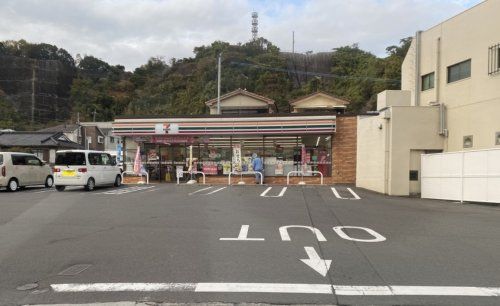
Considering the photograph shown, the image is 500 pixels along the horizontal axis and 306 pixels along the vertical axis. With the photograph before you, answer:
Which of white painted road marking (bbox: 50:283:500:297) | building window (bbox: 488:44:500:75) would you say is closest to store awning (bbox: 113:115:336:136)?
building window (bbox: 488:44:500:75)

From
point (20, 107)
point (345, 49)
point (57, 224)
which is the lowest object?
point (57, 224)

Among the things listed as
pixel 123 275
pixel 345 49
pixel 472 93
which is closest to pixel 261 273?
pixel 123 275

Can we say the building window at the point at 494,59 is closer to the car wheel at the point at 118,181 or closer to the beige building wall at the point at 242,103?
the car wheel at the point at 118,181

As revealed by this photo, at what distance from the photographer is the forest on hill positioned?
58.3 meters

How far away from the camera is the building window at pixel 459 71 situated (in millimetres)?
17722

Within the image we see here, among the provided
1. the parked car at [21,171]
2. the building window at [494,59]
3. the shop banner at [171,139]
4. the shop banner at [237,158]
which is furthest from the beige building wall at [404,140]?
the parked car at [21,171]

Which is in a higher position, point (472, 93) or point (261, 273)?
point (472, 93)

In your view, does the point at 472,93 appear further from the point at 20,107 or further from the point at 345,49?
the point at 20,107

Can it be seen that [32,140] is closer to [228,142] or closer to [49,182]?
[49,182]

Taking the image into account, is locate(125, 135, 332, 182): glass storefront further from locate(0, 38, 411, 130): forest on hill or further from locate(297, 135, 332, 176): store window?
locate(0, 38, 411, 130): forest on hill

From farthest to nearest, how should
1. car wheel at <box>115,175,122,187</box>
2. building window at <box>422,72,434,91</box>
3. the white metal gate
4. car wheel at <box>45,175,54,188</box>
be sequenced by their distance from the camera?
car wheel at <box>45,175,54,188</box>
car wheel at <box>115,175,122,187</box>
building window at <box>422,72,434,91</box>
the white metal gate

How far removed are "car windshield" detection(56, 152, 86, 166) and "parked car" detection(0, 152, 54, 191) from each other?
249 centimetres

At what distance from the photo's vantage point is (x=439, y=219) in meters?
11.6

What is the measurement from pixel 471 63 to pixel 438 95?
219 cm
